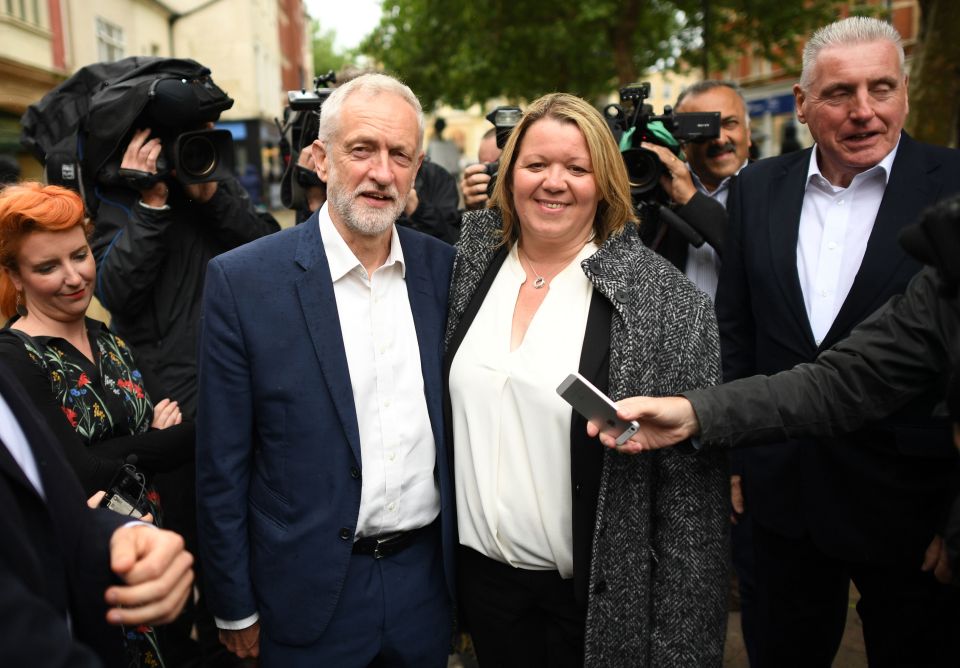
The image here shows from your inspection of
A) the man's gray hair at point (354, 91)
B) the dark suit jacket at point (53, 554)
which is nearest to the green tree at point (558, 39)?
the man's gray hair at point (354, 91)

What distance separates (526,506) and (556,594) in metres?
0.28

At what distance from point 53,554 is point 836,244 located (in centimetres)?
229

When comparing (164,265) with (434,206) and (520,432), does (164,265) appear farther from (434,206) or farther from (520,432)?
(520,432)

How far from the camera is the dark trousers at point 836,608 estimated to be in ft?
7.65

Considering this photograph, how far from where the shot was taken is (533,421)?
2.16m

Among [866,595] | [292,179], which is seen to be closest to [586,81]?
[292,179]

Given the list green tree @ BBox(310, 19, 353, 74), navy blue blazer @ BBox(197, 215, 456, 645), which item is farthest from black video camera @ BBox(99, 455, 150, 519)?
green tree @ BBox(310, 19, 353, 74)

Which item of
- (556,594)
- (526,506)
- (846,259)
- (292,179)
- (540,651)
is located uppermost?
(292,179)

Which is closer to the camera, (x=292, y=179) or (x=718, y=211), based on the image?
(x=718, y=211)

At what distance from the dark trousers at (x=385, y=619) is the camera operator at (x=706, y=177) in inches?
64.5

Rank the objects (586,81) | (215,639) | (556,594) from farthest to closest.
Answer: (586,81), (215,639), (556,594)

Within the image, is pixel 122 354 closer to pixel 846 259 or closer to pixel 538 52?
pixel 846 259

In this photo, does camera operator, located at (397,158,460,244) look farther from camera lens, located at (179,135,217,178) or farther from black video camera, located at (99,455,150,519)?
black video camera, located at (99,455,150,519)

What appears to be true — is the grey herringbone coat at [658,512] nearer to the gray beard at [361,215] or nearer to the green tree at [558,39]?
the gray beard at [361,215]
